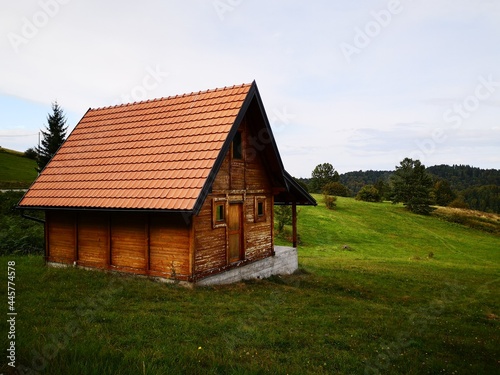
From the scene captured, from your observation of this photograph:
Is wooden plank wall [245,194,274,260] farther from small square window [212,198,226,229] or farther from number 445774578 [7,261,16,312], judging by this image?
number 445774578 [7,261,16,312]

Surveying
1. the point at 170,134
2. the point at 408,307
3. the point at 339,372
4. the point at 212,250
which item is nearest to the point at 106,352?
the point at 339,372

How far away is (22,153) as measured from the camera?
6644cm

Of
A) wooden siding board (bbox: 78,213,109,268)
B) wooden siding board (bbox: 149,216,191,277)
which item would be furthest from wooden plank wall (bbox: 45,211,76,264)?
wooden siding board (bbox: 149,216,191,277)

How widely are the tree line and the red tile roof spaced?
48943 mm

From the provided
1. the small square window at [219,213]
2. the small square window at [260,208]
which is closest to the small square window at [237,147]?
the small square window at [219,213]

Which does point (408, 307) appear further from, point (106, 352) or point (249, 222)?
point (106, 352)

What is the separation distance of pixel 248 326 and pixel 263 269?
759 cm

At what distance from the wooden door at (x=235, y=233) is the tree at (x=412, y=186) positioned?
4730 cm

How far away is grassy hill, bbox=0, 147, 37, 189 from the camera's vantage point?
35.2 meters

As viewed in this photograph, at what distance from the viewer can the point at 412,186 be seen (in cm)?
5697

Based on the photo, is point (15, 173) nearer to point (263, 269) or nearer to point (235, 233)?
point (235, 233)

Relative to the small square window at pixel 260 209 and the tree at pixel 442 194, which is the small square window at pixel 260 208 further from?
the tree at pixel 442 194

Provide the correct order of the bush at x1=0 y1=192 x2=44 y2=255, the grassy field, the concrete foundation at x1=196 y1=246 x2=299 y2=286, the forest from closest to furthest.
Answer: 1. the grassy field
2. the concrete foundation at x1=196 y1=246 x2=299 y2=286
3. the bush at x1=0 y1=192 x2=44 y2=255
4. the forest

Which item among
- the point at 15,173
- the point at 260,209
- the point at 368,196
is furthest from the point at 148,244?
the point at 368,196
